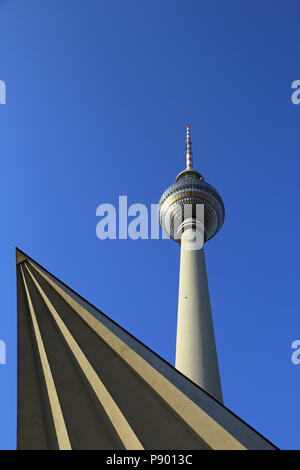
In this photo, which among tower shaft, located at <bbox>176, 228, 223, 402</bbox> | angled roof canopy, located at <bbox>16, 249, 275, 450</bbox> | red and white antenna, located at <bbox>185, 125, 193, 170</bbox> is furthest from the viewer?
red and white antenna, located at <bbox>185, 125, 193, 170</bbox>

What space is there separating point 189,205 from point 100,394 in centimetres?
3779

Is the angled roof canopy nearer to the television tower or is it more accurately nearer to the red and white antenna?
the television tower

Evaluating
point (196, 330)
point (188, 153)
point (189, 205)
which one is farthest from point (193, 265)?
point (188, 153)

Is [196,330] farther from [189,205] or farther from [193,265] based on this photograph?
[189,205]

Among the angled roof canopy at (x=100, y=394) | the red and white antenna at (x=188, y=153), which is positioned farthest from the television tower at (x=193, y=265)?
the angled roof canopy at (x=100, y=394)

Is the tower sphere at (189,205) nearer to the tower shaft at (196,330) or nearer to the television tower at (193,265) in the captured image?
the television tower at (193,265)

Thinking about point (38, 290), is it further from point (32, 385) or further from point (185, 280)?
point (185, 280)

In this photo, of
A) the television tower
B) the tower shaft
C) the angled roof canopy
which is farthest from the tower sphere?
the angled roof canopy

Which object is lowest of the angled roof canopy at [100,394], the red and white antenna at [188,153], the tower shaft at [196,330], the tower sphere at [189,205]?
the angled roof canopy at [100,394]

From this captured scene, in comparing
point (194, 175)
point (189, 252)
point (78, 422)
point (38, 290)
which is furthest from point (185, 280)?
point (78, 422)

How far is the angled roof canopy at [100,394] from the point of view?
6629 millimetres

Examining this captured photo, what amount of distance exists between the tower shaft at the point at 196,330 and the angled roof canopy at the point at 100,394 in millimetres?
20180

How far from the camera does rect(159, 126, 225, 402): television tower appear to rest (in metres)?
29.5
